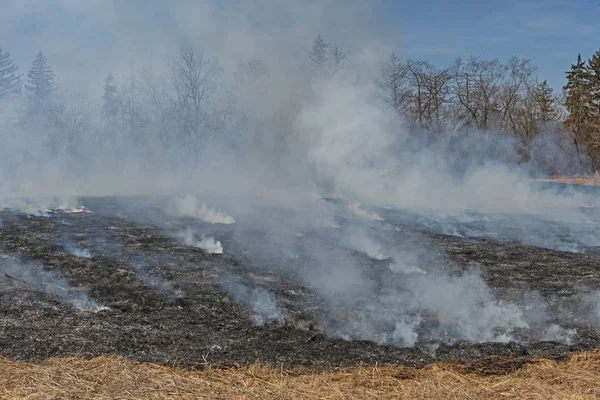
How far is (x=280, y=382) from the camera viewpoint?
442 cm

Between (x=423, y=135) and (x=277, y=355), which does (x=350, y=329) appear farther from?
(x=423, y=135)

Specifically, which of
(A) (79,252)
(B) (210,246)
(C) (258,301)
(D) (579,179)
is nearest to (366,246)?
(B) (210,246)

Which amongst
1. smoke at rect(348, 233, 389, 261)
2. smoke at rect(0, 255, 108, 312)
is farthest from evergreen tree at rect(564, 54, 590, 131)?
smoke at rect(0, 255, 108, 312)

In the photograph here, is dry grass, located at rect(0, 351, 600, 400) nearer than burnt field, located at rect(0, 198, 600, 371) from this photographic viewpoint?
Yes

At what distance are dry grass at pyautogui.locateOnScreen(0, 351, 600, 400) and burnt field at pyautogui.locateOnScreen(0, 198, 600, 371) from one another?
320 mm

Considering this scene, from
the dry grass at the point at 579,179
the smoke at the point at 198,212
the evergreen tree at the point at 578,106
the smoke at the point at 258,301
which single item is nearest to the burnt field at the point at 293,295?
the smoke at the point at 258,301

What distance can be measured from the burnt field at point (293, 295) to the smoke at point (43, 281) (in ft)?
0.09

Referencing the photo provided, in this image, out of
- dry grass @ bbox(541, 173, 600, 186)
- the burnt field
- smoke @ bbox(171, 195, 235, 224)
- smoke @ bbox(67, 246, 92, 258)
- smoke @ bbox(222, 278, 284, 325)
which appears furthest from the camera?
dry grass @ bbox(541, 173, 600, 186)

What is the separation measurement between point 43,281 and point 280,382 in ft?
16.4

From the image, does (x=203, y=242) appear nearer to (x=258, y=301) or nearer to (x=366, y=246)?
(x=366, y=246)

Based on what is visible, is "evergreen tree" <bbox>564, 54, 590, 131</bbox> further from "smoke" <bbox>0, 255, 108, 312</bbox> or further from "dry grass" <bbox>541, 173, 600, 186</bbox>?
"smoke" <bbox>0, 255, 108, 312</bbox>

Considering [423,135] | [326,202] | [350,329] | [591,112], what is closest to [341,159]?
[326,202]

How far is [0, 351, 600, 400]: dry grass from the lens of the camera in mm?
4016

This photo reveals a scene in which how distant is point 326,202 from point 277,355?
13.3 meters
